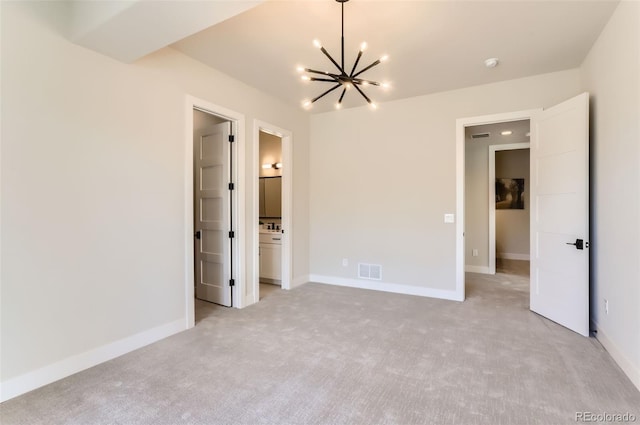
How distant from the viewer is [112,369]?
2.50 metres

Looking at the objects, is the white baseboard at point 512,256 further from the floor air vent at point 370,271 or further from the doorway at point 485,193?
the floor air vent at point 370,271

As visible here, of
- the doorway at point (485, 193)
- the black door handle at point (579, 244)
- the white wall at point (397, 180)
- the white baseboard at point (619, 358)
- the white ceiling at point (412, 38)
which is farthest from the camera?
the doorway at point (485, 193)

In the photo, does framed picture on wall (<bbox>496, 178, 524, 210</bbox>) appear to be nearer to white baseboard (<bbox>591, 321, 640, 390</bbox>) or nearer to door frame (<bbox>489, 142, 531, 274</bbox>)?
door frame (<bbox>489, 142, 531, 274</bbox>)

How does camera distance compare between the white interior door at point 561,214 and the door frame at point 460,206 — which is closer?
the white interior door at point 561,214

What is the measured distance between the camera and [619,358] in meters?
2.52

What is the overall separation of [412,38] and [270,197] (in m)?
3.71

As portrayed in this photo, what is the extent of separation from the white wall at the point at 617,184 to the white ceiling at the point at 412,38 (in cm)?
28

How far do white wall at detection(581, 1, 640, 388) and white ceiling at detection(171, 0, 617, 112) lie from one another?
28 centimetres

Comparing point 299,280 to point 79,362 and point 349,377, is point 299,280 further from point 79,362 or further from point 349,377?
point 79,362

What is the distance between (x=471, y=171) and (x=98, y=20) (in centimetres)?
609

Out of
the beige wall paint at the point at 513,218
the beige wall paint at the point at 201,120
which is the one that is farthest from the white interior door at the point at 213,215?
the beige wall paint at the point at 513,218

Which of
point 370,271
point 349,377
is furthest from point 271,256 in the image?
point 349,377

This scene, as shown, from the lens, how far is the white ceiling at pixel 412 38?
8.41 ft

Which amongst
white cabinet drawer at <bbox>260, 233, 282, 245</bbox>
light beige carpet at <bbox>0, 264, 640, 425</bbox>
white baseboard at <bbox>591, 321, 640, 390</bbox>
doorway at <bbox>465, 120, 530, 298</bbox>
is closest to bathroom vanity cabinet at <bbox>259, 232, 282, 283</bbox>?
white cabinet drawer at <bbox>260, 233, 282, 245</bbox>
